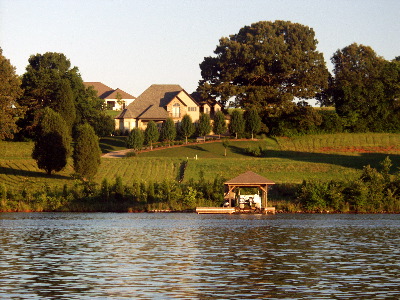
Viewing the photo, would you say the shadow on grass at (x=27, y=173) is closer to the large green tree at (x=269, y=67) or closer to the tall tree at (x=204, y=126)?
the tall tree at (x=204, y=126)

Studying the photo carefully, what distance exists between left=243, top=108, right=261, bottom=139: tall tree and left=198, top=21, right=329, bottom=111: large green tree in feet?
7.71

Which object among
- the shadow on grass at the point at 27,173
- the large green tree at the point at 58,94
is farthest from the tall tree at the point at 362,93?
the shadow on grass at the point at 27,173

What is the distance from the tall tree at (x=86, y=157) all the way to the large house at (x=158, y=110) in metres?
47.0

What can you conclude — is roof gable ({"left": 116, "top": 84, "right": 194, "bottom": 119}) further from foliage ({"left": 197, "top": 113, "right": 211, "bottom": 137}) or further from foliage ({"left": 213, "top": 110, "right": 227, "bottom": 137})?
foliage ({"left": 213, "top": 110, "right": 227, "bottom": 137})

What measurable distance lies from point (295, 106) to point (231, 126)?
13069mm

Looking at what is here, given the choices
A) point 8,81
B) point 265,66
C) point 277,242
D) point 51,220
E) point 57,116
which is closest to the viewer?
point 277,242

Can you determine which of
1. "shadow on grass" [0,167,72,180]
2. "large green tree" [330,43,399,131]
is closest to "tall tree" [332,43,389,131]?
"large green tree" [330,43,399,131]

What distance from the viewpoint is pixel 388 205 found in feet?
219

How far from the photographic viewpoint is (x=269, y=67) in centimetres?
12562

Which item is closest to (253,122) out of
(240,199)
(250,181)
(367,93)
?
(367,93)

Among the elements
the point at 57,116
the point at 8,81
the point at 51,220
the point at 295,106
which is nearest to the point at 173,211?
the point at 51,220

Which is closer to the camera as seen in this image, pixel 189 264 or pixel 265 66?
pixel 189 264

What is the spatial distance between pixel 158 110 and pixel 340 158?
45.8m

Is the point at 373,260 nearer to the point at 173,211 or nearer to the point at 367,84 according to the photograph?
the point at 173,211
